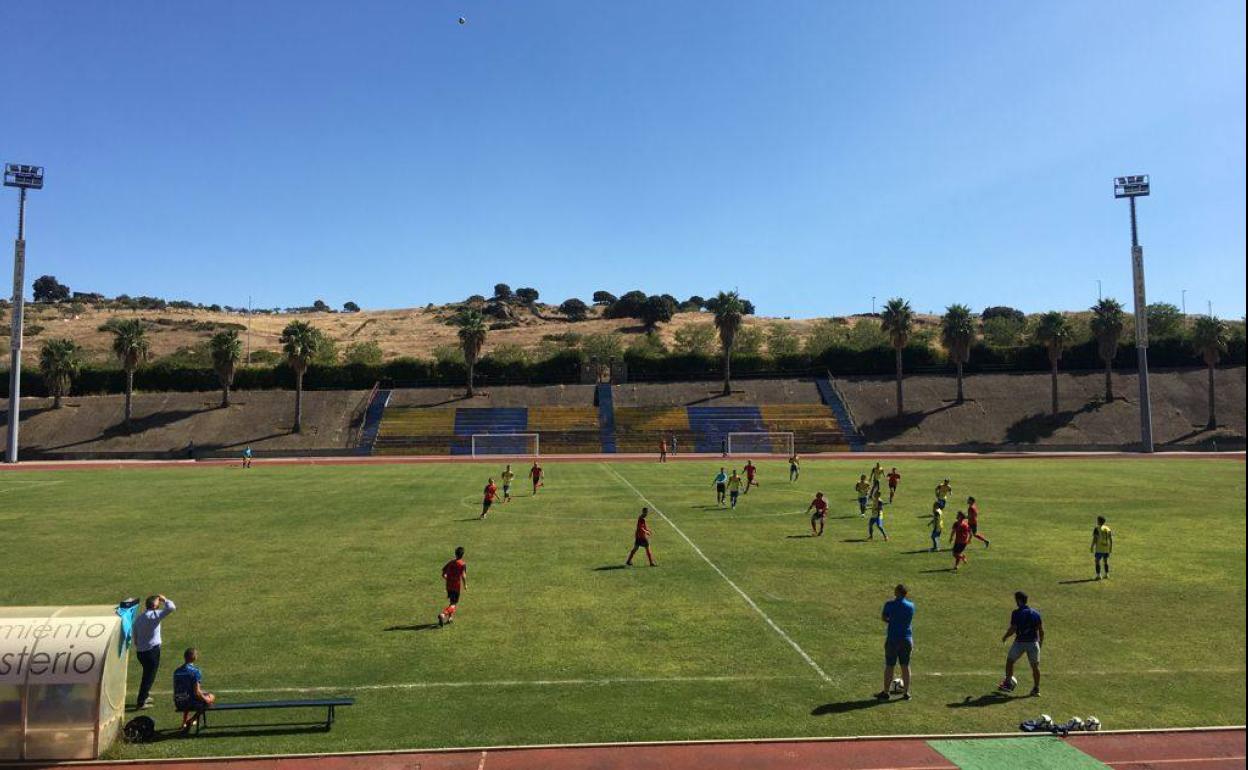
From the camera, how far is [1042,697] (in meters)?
12.0

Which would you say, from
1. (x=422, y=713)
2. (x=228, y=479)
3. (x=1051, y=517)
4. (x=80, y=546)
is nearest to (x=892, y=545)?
(x=1051, y=517)

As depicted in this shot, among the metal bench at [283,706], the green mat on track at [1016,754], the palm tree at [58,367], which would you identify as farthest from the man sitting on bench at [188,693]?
the palm tree at [58,367]

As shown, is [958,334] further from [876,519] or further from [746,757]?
[746,757]

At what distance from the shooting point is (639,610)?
16.5m

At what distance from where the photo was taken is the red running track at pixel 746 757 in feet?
32.2

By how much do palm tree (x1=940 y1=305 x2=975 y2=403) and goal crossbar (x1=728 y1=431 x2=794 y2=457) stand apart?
21.7 metres

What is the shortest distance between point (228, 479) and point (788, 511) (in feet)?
115

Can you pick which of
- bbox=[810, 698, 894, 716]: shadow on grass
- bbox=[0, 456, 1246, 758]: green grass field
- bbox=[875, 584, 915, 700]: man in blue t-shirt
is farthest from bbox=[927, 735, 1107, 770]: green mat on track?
bbox=[875, 584, 915, 700]: man in blue t-shirt

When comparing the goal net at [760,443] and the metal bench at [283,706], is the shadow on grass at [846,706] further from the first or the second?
the goal net at [760,443]

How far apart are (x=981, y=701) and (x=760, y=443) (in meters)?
57.9

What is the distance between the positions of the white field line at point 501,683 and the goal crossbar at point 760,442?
2146 inches

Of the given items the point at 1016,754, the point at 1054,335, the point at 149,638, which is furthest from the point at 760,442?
the point at 149,638

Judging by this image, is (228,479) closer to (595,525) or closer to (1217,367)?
(595,525)

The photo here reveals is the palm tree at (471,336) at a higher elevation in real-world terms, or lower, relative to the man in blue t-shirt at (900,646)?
higher
